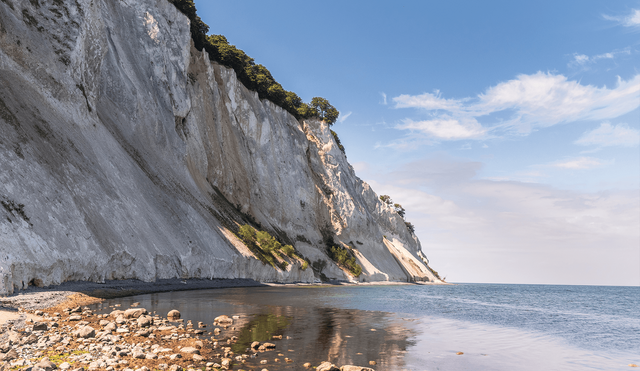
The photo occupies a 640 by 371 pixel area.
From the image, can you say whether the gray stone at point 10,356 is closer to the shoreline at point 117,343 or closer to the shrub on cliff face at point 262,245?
the shoreline at point 117,343

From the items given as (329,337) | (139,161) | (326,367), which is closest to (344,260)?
(139,161)

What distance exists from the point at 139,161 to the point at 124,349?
34.2 m

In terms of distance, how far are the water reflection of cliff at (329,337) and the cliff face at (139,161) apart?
34.2 ft

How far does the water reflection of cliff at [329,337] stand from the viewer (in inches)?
396

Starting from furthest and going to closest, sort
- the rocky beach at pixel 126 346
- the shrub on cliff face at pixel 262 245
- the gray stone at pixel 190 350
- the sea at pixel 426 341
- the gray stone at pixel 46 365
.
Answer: the shrub on cliff face at pixel 262 245 → the sea at pixel 426 341 → the gray stone at pixel 190 350 → the rocky beach at pixel 126 346 → the gray stone at pixel 46 365

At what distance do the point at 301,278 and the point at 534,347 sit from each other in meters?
43.6

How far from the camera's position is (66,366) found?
7.40 m

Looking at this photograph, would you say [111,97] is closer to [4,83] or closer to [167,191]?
[167,191]

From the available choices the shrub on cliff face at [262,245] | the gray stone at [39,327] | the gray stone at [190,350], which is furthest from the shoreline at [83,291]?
the shrub on cliff face at [262,245]

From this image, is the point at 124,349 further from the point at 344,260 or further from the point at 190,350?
the point at 344,260

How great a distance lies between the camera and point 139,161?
1571 inches

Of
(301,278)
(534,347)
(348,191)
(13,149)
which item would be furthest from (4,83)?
(348,191)

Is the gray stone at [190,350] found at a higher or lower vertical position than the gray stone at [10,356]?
lower

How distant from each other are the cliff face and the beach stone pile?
22.4 ft
